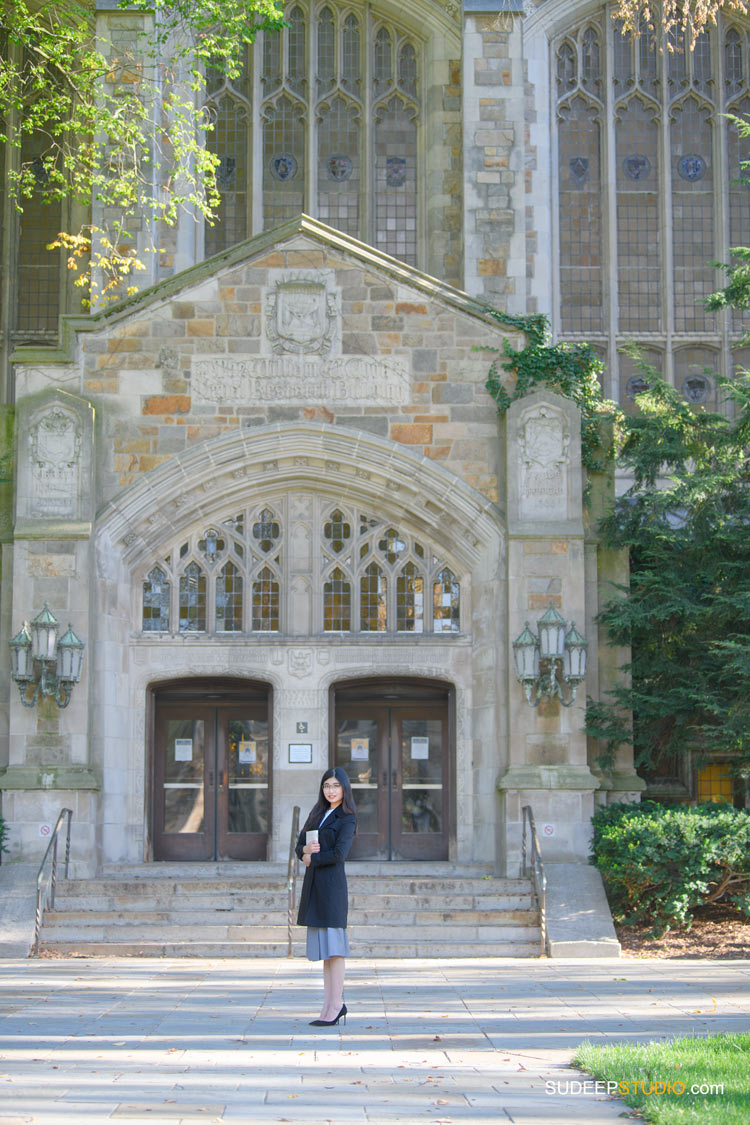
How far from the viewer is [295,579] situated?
1684 cm

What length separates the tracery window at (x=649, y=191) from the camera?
72.0 ft

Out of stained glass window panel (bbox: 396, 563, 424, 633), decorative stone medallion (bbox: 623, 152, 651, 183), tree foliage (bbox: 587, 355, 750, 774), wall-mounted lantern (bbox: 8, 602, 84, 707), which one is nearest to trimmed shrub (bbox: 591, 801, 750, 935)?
tree foliage (bbox: 587, 355, 750, 774)

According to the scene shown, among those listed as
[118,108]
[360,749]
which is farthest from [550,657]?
[118,108]

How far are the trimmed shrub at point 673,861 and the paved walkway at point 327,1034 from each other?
4.13 feet

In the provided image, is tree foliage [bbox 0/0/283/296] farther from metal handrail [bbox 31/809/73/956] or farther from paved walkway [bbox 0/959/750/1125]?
paved walkway [bbox 0/959/750/1125]

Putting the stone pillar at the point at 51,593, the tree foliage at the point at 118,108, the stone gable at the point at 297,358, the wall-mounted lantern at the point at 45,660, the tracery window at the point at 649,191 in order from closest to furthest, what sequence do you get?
the stone pillar at the point at 51,593, the wall-mounted lantern at the point at 45,660, the stone gable at the point at 297,358, the tree foliage at the point at 118,108, the tracery window at the point at 649,191

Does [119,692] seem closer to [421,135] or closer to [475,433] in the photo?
[475,433]

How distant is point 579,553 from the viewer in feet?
52.6

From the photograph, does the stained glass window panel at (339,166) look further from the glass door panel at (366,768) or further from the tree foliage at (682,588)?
the glass door panel at (366,768)

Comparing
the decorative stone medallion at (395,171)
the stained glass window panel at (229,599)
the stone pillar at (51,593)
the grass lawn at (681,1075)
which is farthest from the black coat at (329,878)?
the decorative stone medallion at (395,171)

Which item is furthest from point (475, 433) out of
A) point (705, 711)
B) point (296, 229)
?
point (705, 711)

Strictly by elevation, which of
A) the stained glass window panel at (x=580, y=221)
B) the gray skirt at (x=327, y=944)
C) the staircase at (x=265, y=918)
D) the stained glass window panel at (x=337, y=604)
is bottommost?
the staircase at (x=265, y=918)

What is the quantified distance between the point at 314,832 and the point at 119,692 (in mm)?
8237

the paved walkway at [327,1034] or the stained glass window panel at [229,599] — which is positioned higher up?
the stained glass window panel at [229,599]
